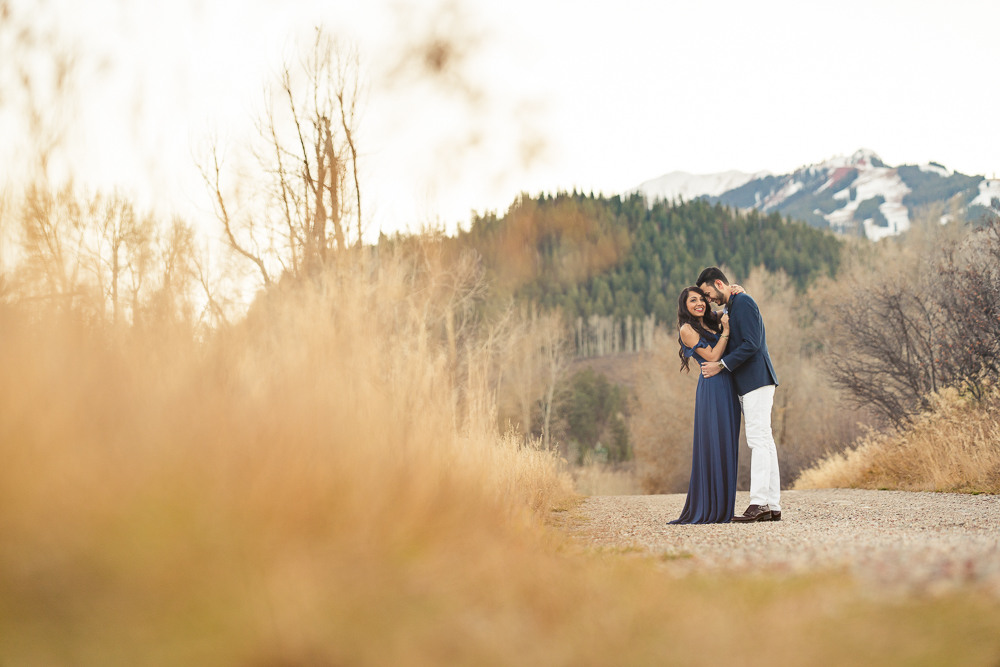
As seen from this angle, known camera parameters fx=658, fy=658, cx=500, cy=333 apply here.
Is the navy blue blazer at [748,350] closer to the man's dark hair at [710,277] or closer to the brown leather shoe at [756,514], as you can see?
the man's dark hair at [710,277]

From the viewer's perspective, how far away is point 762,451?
573 cm

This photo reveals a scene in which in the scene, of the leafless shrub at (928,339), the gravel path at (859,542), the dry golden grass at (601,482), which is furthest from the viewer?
the dry golden grass at (601,482)

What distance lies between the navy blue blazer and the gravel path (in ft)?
3.95

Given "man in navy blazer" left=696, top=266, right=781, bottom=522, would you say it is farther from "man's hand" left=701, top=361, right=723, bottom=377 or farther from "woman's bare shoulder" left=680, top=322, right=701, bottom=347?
"woman's bare shoulder" left=680, top=322, right=701, bottom=347

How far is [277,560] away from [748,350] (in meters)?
4.61

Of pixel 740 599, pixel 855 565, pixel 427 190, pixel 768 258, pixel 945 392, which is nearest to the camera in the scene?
pixel 740 599

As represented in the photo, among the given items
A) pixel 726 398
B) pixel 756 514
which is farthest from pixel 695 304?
pixel 756 514

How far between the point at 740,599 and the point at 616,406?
55784mm

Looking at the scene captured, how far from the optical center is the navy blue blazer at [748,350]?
19.0ft

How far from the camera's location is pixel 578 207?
102688mm

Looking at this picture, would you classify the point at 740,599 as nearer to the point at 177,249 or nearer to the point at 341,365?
the point at 341,365

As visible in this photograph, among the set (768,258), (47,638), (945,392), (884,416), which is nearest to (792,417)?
(884,416)

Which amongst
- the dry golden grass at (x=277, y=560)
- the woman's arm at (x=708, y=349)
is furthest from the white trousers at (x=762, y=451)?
the dry golden grass at (x=277, y=560)

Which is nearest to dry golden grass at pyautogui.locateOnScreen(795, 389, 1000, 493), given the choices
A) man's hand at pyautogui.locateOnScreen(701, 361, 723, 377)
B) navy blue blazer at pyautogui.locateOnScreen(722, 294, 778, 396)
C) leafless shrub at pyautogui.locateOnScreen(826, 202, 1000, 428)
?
leafless shrub at pyautogui.locateOnScreen(826, 202, 1000, 428)
